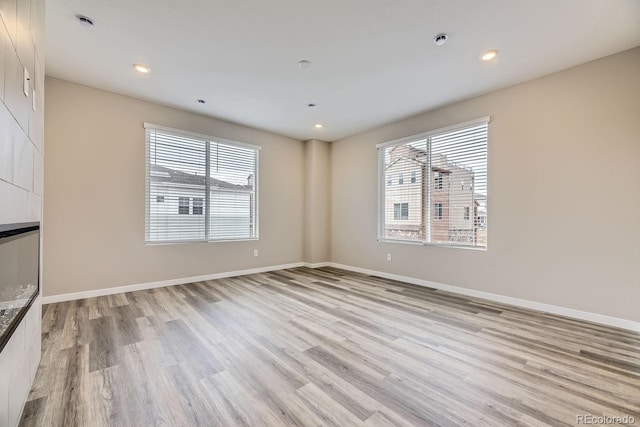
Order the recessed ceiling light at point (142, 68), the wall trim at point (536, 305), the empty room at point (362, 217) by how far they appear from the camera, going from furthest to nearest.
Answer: the recessed ceiling light at point (142, 68), the wall trim at point (536, 305), the empty room at point (362, 217)

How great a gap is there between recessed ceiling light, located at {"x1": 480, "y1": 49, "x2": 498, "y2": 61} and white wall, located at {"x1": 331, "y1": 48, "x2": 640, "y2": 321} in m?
0.87

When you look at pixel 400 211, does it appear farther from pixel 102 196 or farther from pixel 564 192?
pixel 102 196

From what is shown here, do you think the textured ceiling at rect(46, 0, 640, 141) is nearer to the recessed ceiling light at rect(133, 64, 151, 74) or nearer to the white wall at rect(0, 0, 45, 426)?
the recessed ceiling light at rect(133, 64, 151, 74)

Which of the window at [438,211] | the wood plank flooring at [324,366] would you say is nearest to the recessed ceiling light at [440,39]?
the window at [438,211]

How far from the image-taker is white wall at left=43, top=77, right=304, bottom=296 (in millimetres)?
3324

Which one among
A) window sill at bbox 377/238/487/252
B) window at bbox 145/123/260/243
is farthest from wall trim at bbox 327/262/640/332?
window at bbox 145/123/260/243

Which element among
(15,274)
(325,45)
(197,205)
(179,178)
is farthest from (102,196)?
(325,45)

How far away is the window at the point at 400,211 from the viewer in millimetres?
4578

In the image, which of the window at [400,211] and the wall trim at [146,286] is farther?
the window at [400,211]

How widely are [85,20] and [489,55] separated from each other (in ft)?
12.4

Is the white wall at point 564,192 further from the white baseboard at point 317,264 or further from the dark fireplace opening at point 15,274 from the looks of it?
the dark fireplace opening at point 15,274

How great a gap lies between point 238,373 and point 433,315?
2.15 meters

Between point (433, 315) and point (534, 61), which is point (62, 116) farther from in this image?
point (534, 61)

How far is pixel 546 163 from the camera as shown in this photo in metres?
3.15
